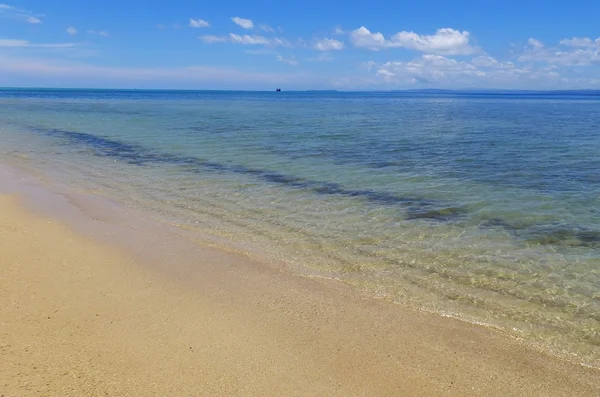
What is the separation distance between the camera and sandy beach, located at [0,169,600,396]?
4398 millimetres

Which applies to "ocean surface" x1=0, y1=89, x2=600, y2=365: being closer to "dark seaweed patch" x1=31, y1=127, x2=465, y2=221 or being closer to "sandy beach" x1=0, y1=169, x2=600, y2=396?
"dark seaweed patch" x1=31, y1=127, x2=465, y2=221

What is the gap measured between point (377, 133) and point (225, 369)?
89.3 feet

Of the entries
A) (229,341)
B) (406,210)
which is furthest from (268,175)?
(229,341)

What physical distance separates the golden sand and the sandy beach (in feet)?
0.05

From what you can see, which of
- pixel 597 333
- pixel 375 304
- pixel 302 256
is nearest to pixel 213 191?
pixel 302 256

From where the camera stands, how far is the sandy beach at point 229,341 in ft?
14.4

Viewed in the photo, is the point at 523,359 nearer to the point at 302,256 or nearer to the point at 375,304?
the point at 375,304

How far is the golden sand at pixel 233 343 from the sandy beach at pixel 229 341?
2cm

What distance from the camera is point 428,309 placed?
617cm

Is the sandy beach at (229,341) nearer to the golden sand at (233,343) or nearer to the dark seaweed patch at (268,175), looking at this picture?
the golden sand at (233,343)

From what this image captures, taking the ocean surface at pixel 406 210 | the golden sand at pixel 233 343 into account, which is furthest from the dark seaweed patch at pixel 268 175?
the golden sand at pixel 233 343

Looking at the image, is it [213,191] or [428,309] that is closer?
[428,309]

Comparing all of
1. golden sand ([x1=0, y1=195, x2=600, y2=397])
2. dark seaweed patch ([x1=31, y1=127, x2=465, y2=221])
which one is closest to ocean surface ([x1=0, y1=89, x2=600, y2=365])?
dark seaweed patch ([x1=31, y1=127, x2=465, y2=221])

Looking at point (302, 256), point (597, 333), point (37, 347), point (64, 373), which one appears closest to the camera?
point (64, 373)
